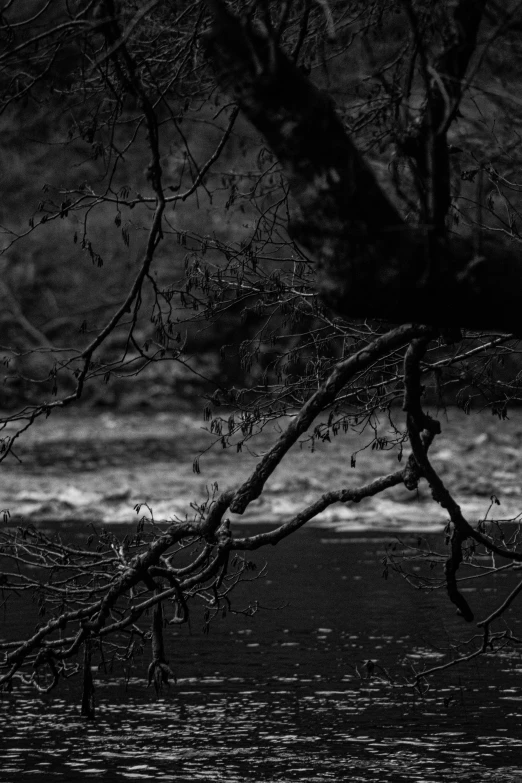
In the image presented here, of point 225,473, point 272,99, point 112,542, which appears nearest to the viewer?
point 272,99

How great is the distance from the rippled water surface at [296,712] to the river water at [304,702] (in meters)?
0.01

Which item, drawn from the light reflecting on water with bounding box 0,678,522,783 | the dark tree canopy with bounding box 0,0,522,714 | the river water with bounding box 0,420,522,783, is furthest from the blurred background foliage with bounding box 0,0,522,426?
the light reflecting on water with bounding box 0,678,522,783

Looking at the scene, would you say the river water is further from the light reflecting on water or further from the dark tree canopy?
the dark tree canopy

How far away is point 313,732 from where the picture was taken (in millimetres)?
7910

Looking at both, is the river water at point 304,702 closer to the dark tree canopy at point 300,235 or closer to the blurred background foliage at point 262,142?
the dark tree canopy at point 300,235

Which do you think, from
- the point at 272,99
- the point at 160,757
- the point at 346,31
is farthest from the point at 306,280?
the point at 160,757

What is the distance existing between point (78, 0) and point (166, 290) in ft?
5.40

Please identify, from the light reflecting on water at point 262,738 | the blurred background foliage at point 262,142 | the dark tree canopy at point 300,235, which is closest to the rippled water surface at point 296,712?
the light reflecting on water at point 262,738

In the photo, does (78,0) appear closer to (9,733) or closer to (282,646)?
(9,733)

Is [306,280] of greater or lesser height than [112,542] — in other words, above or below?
above

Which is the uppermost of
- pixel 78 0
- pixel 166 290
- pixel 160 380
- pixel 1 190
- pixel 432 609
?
pixel 1 190

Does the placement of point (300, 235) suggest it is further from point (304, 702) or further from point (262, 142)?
point (304, 702)

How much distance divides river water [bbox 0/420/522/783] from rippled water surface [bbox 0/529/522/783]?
1cm

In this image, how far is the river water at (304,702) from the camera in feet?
23.7
